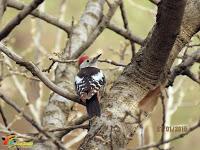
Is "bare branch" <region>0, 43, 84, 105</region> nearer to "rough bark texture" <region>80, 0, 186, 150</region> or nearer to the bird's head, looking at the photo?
"rough bark texture" <region>80, 0, 186, 150</region>

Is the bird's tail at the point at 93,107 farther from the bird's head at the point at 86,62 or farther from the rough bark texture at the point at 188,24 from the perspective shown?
the bird's head at the point at 86,62

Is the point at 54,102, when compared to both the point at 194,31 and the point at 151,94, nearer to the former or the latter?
the point at 194,31

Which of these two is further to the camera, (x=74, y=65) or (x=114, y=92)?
(x=74, y=65)

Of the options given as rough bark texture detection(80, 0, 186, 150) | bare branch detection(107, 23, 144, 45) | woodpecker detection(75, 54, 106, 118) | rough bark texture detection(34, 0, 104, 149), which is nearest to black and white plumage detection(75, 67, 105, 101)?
woodpecker detection(75, 54, 106, 118)

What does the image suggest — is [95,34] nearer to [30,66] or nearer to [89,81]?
[89,81]

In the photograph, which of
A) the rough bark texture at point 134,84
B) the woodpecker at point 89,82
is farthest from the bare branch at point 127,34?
the rough bark texture at point 134,84

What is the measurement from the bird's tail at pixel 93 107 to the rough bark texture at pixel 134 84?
11 cm

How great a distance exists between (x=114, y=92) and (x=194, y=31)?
61 cm

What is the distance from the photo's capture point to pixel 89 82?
4137 mm

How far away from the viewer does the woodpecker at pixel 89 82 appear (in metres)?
3.44

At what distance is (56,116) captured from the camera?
4.04 meters

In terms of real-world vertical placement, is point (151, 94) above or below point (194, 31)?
below

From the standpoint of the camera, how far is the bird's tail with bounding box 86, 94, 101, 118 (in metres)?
2.91

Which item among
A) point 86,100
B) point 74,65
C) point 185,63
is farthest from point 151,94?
point 74,65
